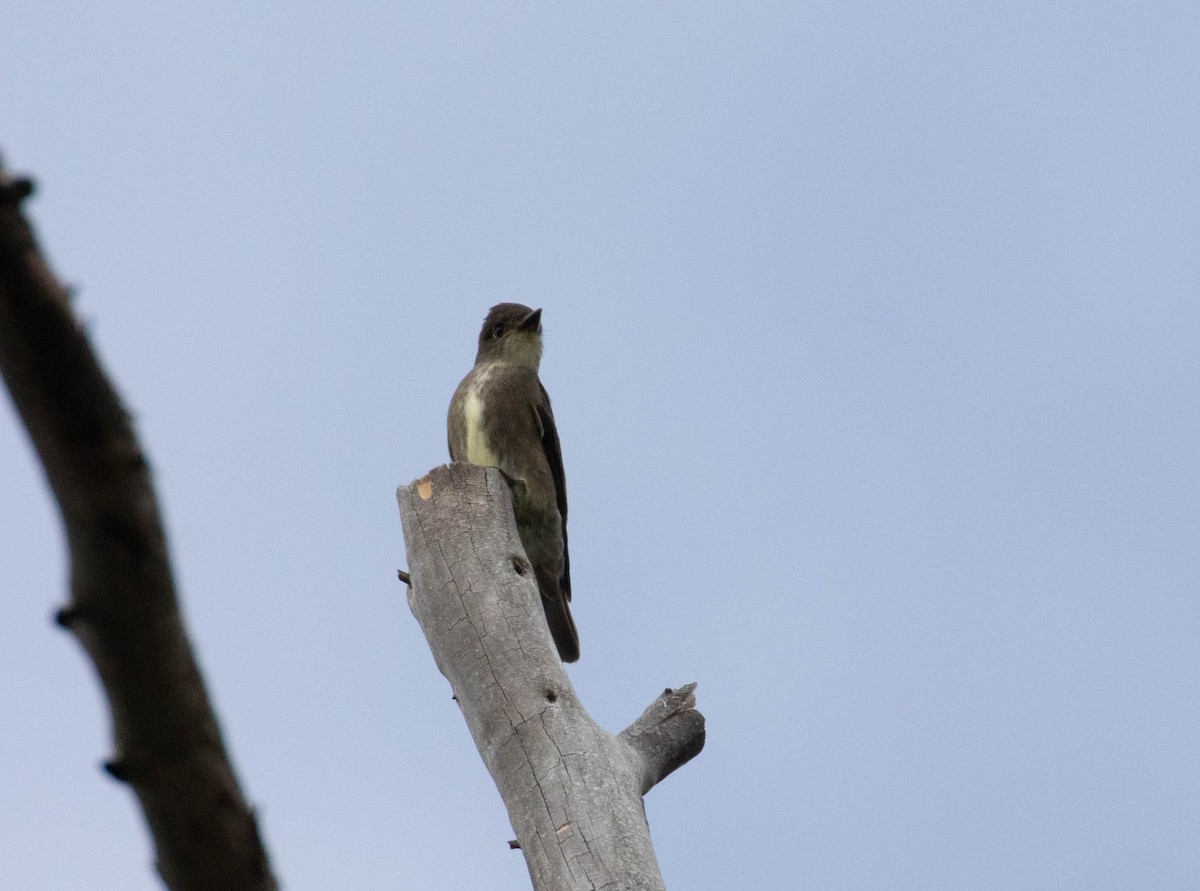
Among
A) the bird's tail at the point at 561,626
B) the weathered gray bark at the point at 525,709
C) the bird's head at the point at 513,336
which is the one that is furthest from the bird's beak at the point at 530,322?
the weathered gray bark at the point at 525,709

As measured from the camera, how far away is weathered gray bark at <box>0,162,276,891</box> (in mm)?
Answer: 1131

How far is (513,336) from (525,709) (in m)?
4.61

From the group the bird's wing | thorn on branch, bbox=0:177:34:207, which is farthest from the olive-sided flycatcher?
thorn on branch, bbox=0:177:34:207

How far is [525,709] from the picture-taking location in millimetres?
4453

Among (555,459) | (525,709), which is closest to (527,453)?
(555,459)

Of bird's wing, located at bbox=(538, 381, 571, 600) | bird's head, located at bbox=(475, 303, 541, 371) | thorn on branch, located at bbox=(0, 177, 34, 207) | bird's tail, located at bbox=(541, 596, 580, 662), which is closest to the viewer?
thorn on branch, located at bbox=(0, 177, 34, 207)

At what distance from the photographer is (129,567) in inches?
47.4

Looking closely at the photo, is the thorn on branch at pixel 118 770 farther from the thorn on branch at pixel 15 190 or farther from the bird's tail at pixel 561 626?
the bird's tail at pixel 561 626

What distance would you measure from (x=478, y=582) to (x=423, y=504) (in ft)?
1.79

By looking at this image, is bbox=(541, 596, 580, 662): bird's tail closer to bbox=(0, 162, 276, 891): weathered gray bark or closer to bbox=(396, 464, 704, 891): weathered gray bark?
bbox=(396, 464, 704, 891): weathered gray bark

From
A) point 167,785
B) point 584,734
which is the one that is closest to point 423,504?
point 584,734

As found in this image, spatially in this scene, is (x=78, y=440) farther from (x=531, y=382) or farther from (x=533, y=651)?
(x=531, y=382)

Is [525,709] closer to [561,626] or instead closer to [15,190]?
[561,626]

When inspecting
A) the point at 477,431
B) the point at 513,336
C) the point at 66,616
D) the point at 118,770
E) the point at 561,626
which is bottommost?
the point at 118,770
